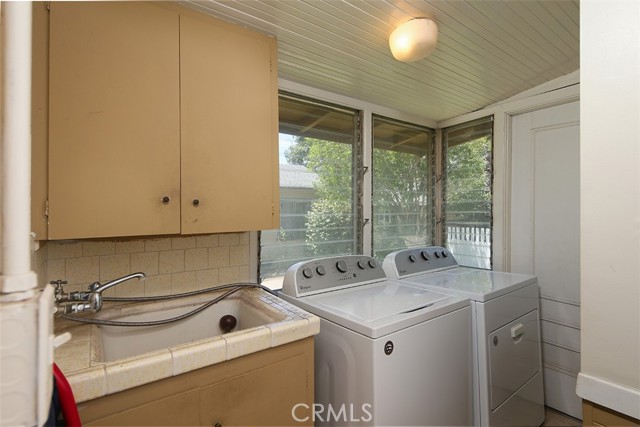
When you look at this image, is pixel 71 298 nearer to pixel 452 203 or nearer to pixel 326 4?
pixel 326 4

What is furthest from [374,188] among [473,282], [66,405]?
[66,405]

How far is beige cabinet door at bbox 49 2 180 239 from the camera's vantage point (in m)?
1.02

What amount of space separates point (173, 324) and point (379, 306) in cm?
97

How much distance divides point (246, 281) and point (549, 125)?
2.35 m

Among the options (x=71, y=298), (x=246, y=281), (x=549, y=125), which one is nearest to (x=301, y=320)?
(x=246, y=281)

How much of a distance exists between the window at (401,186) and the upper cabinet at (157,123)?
3.93 ft

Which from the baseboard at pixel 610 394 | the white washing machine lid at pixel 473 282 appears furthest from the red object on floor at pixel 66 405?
the white washing machine lid at pixel 473 282

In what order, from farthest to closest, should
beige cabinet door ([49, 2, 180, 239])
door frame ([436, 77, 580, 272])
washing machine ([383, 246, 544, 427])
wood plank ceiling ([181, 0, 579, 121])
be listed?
door frame ([436, 77, 580, 272]) → washing machine ([383, 246, 544, 427]) → wood plank ceiling ([181, 0, 579, 121]) → beige cabinet door ([49, 2, 180, 239])

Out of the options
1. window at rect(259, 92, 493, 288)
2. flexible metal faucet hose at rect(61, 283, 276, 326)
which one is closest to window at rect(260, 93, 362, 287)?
window at rect(259, 92, 493, 288)

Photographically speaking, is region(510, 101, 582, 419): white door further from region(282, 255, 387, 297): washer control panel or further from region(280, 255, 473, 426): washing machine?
region(282, 255, 387, 297): washer control panel

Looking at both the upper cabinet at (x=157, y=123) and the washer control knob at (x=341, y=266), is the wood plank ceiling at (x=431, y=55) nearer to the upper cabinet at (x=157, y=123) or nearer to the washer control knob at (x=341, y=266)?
the upper cabinet at (x=157, y=123)

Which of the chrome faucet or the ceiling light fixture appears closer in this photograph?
the chrome faucet

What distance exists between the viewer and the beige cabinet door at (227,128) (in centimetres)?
124

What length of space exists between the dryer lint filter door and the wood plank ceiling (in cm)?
157
